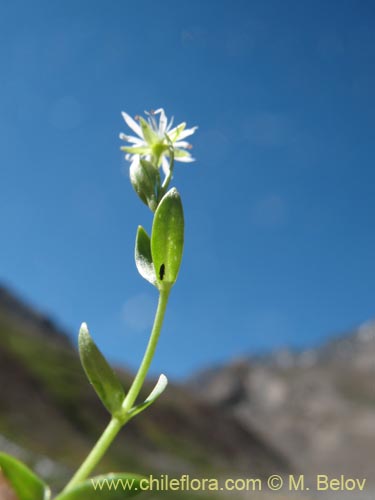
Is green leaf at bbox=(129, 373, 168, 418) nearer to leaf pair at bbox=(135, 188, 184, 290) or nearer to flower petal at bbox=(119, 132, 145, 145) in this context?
leaf pair at bbox=(135, 188, 184, 290)

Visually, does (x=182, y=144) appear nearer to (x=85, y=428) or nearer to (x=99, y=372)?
(x=99, y=372)

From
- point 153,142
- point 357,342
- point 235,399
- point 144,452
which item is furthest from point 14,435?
point 357,342

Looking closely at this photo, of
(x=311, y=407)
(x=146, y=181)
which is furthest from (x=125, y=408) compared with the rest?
(x=311, y=407)

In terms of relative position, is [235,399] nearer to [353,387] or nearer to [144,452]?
[353,387]

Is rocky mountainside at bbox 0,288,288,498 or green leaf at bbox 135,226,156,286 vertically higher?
rocky mountainside at bbox 0,288,288,498

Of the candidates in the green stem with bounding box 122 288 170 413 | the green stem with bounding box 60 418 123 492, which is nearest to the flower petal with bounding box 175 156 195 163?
the green stem with bounding box 122 288 170 413

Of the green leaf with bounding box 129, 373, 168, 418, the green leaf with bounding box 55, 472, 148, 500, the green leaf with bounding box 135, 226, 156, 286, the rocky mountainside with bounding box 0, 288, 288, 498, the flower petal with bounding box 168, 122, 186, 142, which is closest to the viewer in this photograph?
the green leaf with bounding box 55, 472, 148, 500
